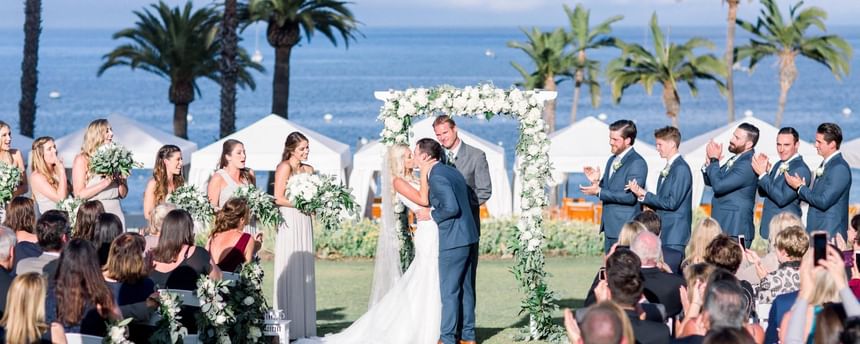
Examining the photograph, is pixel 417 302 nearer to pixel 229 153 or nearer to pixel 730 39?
pixel 229 153

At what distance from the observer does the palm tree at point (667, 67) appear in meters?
42.2

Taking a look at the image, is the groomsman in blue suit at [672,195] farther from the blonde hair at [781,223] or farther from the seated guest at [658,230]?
the blonde hair at [781,223]

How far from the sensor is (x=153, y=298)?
7.61m

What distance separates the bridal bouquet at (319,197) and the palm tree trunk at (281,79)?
962 inches

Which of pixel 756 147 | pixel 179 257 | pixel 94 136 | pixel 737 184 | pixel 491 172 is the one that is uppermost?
pixel 756 147

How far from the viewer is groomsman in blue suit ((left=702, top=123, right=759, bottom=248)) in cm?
A: 1072

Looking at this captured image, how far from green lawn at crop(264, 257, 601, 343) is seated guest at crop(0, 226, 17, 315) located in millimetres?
4714

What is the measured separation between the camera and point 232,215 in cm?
902

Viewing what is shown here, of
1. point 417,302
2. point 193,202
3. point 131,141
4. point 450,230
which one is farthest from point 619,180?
point 131,141

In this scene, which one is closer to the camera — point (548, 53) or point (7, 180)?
point (7, 180)

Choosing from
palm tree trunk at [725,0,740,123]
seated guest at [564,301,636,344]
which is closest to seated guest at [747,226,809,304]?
seated guest at [564,301,636,344]

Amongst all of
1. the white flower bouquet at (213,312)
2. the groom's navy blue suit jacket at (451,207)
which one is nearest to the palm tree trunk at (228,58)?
the groom's navy blue suit jacket at (451,207)

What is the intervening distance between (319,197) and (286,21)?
962 inches

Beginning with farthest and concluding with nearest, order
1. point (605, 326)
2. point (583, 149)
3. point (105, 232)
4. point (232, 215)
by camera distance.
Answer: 1. point (583, 149)
2. point (232, 215)
3. point (105, 232)
4. point (605, 326)
